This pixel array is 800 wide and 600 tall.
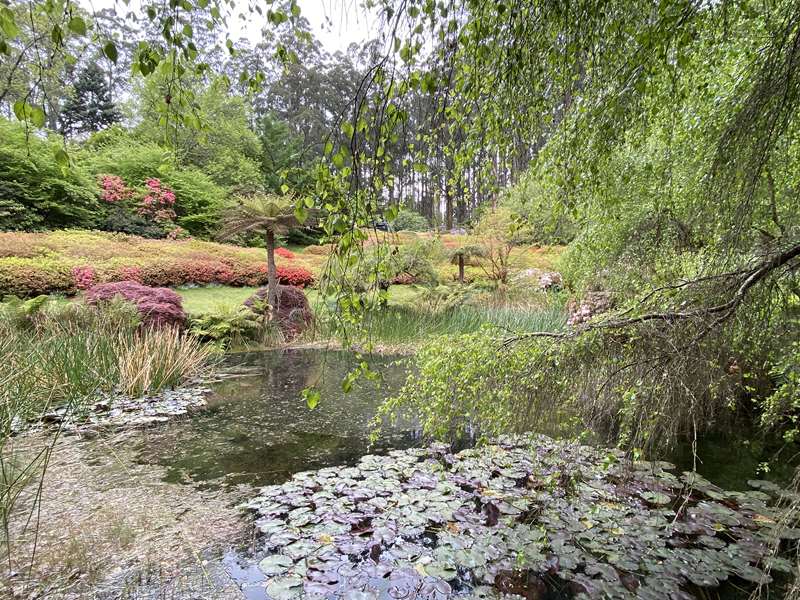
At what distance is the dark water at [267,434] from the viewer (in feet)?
11.5

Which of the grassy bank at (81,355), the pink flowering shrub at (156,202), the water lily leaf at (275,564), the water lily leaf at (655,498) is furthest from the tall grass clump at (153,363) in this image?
the pink flowering shrub at (156,202)

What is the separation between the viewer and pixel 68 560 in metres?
2.19

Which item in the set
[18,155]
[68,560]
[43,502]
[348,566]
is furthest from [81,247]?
Answer: [348,566]

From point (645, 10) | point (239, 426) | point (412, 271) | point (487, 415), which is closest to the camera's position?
point (645, 10)

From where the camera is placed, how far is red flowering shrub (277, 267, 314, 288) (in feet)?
41.0

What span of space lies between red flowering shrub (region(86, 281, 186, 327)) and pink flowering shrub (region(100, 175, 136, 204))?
867 centimetres

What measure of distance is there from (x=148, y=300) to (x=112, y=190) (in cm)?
949

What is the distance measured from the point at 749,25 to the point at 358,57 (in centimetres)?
236

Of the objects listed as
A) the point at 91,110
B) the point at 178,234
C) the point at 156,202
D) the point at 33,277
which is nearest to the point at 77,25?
the point at 33,277

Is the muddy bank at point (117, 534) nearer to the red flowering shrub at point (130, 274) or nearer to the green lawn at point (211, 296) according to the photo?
the green lawn at point (211, 296)

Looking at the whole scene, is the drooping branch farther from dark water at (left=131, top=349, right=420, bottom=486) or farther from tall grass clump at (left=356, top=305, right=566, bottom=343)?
tall grass clump at (left=356, top=305, right=566, bottom=343)

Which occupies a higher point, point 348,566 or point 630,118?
point 630,118

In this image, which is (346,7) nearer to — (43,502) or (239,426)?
(43,502)

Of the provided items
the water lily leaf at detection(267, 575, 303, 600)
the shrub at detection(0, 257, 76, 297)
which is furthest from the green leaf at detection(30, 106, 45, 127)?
the shrub at detection(0, 257, 76, 297)
